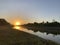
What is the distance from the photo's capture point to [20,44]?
21141 mm

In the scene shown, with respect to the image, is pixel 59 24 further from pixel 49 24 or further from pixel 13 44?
pixel 13 44

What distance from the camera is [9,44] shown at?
2088 cm

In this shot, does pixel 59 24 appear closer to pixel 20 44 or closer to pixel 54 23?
pixel 54 23

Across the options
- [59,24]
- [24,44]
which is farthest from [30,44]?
[59,24]

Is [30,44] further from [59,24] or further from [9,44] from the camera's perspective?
[59,24]

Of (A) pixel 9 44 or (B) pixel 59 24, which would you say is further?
(B) pixel 59 24

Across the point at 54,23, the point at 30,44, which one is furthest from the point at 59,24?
the point at 30,44

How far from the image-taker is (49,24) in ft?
647

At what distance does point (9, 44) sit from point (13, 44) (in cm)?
55

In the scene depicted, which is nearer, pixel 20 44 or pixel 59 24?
pixel 20 44

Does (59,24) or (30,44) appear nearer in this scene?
(30,44)

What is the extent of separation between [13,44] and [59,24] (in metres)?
172

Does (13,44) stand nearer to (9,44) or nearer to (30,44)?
(9,44)

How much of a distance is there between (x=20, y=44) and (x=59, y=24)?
172 metres
